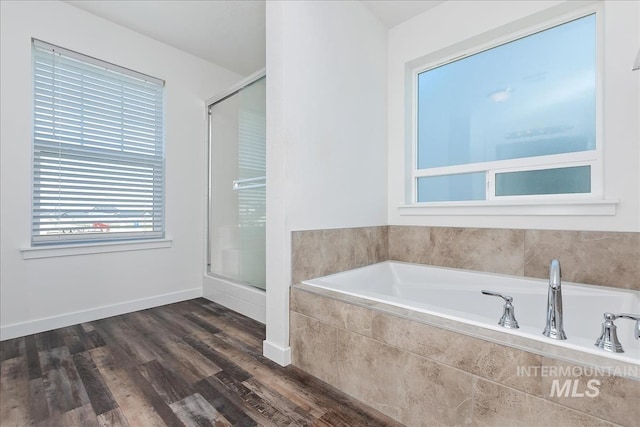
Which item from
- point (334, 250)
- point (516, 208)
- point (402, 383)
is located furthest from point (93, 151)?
point (516, 208)

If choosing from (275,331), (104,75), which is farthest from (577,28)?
(104,75)

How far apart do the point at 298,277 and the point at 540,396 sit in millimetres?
1237

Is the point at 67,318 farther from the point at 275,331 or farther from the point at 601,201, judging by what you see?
the point at 601,201

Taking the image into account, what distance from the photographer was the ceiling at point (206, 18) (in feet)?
7.72

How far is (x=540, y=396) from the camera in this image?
3.05 feet

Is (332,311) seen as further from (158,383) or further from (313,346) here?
(158,383)

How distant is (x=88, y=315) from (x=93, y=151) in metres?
1.39

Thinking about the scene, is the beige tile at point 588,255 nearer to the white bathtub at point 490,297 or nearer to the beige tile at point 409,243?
the white bathtub at point 490,297

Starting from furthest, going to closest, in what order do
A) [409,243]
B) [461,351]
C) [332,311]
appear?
[409,243]
[332,311]
[461,351]

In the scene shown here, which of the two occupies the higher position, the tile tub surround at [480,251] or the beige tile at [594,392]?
the tile tub surround at [480,251]

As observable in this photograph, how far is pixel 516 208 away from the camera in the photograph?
1.94 metres

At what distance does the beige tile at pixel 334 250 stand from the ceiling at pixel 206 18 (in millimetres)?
1774

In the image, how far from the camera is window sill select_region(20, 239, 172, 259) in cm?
221

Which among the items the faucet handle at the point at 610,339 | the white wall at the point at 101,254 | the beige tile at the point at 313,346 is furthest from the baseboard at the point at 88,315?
the faucet handle at the point at 610,339
